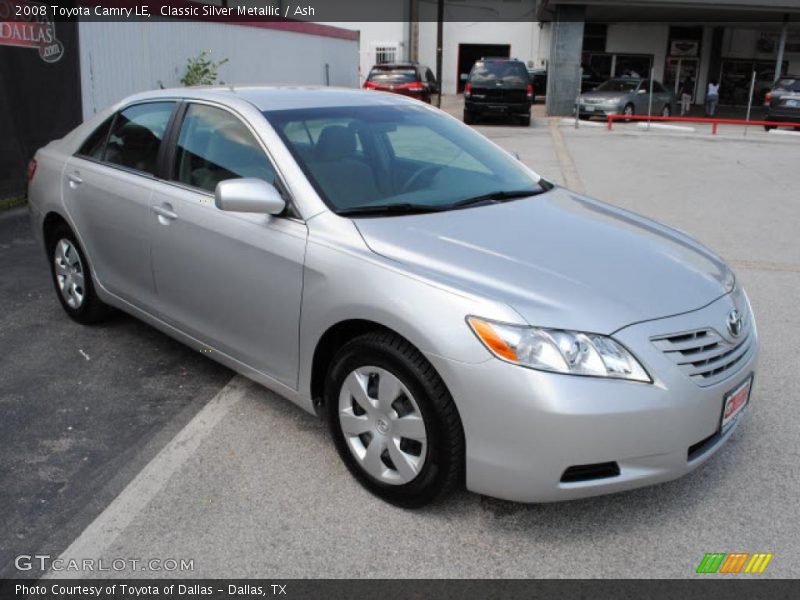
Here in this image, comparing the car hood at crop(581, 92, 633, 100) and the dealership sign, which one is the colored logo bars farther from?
the car hood at crop(581, 92, 633, 100)

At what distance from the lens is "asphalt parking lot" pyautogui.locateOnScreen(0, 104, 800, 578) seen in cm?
281

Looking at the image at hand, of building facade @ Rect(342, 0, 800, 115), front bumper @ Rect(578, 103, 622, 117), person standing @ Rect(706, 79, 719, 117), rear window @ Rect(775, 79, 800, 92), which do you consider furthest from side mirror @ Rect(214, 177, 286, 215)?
person standing @ Rect(706, 79, 719, 117)

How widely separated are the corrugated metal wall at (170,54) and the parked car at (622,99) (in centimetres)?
856

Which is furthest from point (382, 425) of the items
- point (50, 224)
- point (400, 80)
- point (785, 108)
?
point (785, 108)

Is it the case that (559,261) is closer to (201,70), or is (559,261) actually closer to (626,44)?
(201,70)

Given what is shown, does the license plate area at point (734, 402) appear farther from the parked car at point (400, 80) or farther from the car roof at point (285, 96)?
the parked car at point (400, 80)

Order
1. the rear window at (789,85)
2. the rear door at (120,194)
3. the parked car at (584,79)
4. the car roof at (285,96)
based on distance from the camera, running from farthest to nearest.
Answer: the parked car at (584,79) < the rear window at (789,85) < the rear door at (120,194) < the car roof at (285,96)

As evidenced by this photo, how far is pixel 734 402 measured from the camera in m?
3.04

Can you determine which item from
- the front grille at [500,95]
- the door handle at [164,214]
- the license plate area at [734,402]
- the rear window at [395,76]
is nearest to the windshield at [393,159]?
the door handle at [164,214]

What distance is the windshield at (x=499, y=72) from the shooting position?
842 inches

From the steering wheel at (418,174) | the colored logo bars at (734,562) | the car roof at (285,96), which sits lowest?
the colored logo bars at (734,562)

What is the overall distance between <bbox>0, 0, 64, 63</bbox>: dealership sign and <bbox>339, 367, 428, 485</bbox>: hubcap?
7488mm

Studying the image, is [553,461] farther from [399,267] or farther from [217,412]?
[217,412]

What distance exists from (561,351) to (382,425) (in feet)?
2.60
